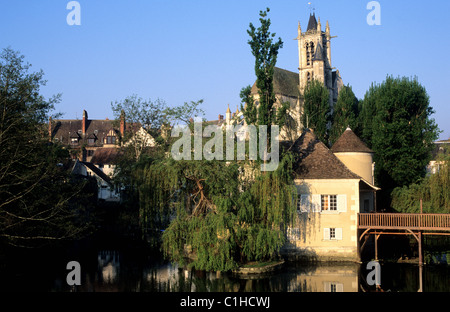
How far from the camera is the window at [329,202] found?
2966 cm

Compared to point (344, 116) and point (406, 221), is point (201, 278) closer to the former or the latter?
point (406, 221)

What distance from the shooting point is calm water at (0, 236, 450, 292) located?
22.7 metres

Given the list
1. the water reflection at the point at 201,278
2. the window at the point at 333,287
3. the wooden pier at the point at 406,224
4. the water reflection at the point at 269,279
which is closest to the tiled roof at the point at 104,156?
the water reflection at the point at 201,278

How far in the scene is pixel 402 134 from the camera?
137 feet

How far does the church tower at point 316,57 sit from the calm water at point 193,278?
185ft

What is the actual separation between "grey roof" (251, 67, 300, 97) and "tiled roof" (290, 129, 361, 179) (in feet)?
138

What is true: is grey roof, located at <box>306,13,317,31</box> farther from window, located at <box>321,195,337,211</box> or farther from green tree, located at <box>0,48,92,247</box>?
green tree, located at <box>0,48,92,247</box>

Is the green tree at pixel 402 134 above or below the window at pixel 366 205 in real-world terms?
above

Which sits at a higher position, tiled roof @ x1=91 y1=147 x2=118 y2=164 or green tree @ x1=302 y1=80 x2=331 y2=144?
green tree @ x1=302 y1=80 x2=331 y2=144

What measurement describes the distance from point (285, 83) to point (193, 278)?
185ft

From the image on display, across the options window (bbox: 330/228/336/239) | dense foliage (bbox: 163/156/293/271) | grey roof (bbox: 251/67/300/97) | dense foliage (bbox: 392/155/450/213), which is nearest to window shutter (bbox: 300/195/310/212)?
dense foliage (bbox: 163/156/293/271)

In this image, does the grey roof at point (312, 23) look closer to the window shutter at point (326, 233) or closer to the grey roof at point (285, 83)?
the grey roof at point (285, 83)
